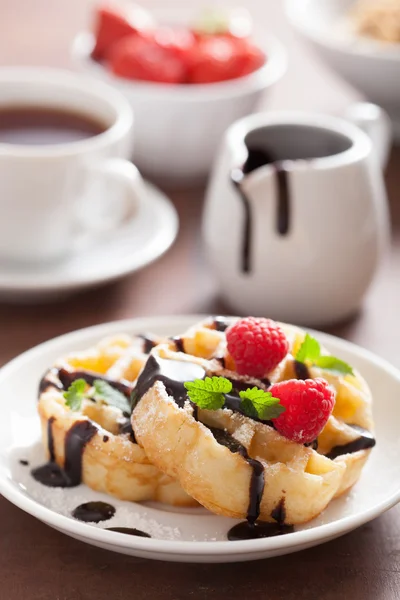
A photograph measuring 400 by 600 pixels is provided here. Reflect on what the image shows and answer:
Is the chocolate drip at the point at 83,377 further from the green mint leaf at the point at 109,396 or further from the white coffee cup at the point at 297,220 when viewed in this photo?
the white coffee cup at the point at 297,220

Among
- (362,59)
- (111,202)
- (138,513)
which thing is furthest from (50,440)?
(362,59)

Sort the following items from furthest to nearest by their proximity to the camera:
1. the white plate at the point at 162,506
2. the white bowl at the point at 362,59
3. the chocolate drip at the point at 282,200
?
the white bowl at the point at 362,59 → the chocolate drip at the point at 282,200 → the white plate at the point at 162,506

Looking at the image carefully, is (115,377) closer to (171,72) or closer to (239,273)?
(239,273)

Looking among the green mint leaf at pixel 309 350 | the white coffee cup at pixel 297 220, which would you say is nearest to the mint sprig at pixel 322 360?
the green mint leaf at pixel 309 350

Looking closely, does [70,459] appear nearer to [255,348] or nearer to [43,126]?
[255,348]

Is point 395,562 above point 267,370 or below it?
below

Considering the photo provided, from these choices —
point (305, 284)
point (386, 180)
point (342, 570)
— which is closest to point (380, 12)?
point (386, 180)
